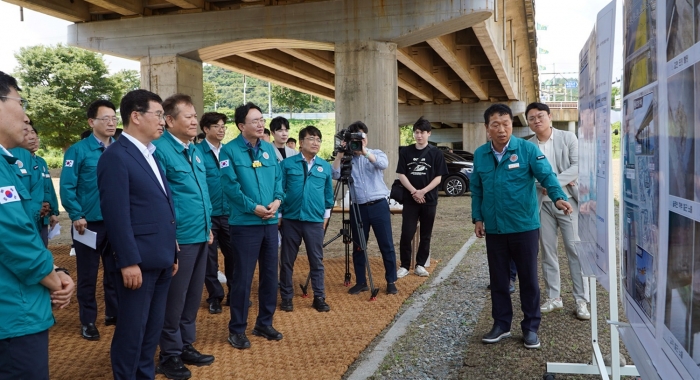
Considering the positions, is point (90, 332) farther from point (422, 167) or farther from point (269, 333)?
point (422, 167)

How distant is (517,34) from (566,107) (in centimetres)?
3094

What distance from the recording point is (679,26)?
5.27 ft

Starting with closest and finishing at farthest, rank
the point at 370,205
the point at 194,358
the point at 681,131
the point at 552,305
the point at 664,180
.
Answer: the point at 681,131 → the point at 664,180 → the point at 194,358 → the point at 552,305 → the point at 370,205

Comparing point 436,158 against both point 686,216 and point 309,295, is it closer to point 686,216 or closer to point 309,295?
point 309,295

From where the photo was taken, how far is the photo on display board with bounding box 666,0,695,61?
1513mm

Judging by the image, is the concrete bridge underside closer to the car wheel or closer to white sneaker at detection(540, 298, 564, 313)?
the car wheel

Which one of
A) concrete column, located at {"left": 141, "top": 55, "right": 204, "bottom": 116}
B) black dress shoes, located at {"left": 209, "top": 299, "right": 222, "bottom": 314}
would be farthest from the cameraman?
concrete column, located at {"left": 141, "top": 55, "right": 204, "bottom": 116}

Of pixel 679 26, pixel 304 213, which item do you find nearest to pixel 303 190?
pixel 304 213

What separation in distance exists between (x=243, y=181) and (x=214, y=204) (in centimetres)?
134

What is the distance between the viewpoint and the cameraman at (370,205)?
6.39 meters

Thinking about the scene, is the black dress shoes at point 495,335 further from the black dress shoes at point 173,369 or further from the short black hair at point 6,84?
the short black hair at point 6,84

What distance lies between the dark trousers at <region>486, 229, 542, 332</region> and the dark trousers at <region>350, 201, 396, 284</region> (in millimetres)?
1837

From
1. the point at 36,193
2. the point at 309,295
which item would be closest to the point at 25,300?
the point at 36,193

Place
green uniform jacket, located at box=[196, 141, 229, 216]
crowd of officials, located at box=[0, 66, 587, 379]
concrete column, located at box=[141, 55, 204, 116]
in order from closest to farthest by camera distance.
Answer: crowd of officials, located at box=[0, 66, 587, 379], green uniform jacket, located at box=[196, 141, 229, 216], concrete column, located at box=[141, 55, 204, 116]
